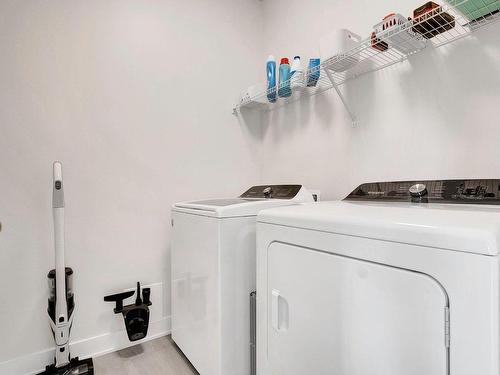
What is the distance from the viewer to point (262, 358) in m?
1.14

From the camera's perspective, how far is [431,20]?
1.19 m

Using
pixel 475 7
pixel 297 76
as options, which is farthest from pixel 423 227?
pixel 297 76

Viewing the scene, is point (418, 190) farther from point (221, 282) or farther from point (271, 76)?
point (271, 76)

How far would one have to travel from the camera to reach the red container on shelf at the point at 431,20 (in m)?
1.15

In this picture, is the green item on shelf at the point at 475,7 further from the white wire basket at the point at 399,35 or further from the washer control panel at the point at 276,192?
the washer control panel at the point at 276,192

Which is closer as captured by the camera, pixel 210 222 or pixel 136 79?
pixel 210 222

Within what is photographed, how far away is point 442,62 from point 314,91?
820mm

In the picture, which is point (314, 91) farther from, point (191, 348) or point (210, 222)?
point (191, 348)

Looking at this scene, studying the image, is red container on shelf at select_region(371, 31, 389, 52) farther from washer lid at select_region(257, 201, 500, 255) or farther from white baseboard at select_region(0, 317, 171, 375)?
white baseboard at select_region(0, 317, 171, 375)

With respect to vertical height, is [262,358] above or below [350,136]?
below

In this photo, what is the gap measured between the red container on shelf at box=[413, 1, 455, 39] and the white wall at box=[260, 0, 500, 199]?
133mm

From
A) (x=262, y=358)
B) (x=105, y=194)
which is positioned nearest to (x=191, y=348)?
(x=262, y=358)

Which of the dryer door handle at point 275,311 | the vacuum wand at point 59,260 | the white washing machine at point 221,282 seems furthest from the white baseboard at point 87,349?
the dryer door handle at point 275,311

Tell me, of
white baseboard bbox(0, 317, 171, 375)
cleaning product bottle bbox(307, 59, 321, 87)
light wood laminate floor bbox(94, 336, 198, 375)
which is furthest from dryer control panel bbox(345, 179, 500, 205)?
white baseboard bbox(0, 317, 171, 375)
